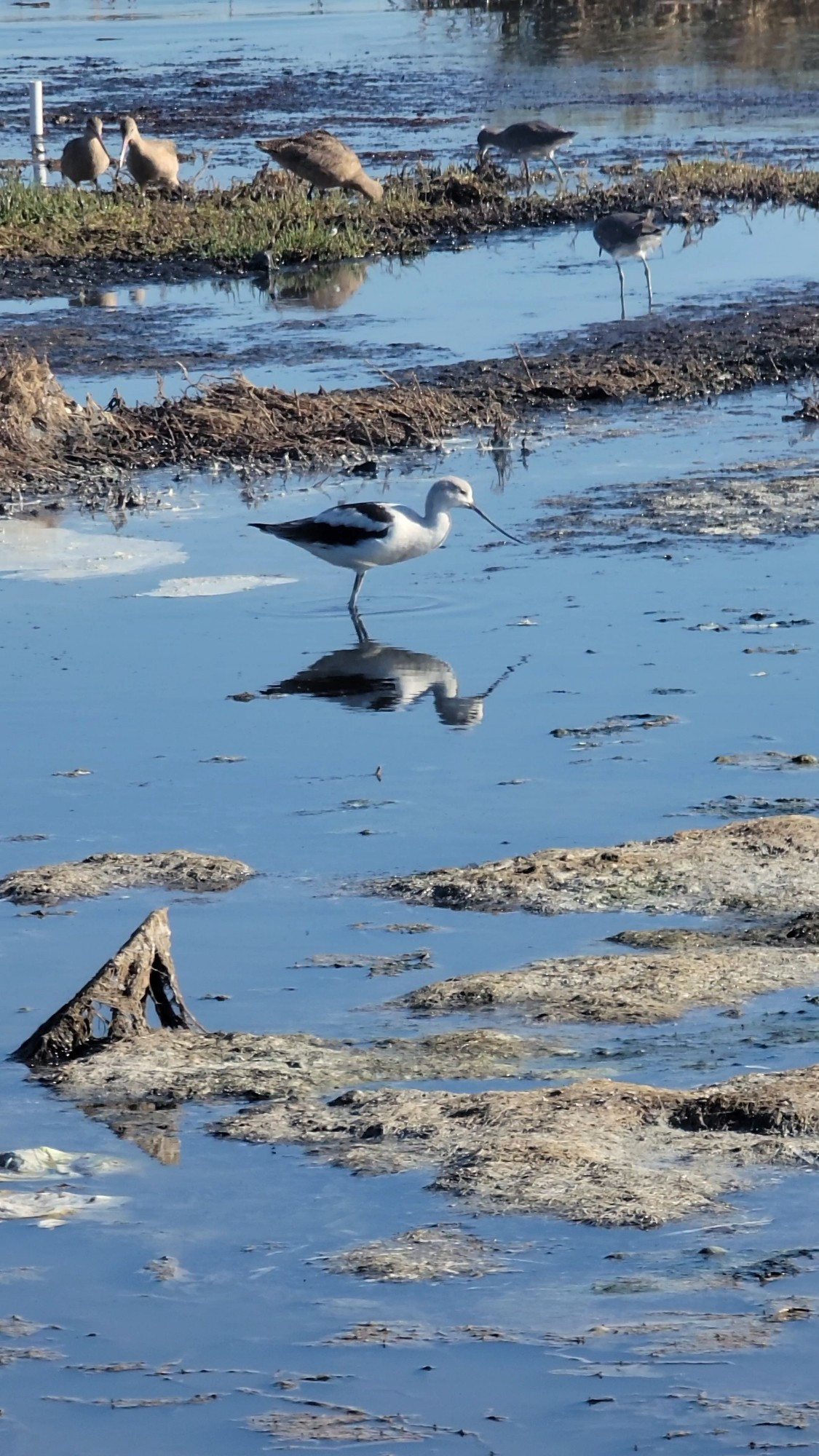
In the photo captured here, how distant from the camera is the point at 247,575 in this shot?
1145 cm

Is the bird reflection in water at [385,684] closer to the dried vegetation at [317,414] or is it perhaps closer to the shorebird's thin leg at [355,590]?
the shorebird's thin leg at [355,590]

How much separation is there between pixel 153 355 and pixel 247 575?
20.8 ft

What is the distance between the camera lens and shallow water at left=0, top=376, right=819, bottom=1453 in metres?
4.34

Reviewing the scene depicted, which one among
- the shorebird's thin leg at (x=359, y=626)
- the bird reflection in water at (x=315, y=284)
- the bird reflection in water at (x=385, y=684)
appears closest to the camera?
the bird reflection in water at (x=385, y=684)

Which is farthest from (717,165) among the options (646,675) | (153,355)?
(646,675)

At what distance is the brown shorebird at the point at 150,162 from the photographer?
83.9 feet

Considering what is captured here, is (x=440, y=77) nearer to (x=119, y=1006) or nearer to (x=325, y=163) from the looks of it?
(x=325, y=163)

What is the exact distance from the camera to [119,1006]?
235 inches

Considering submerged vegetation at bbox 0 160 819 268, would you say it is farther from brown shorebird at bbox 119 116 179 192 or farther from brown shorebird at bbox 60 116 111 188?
brown shorebird at bbox 60 116 111 188

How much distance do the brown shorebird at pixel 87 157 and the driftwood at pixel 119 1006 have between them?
21.7 m

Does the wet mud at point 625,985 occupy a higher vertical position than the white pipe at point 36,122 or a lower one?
lower

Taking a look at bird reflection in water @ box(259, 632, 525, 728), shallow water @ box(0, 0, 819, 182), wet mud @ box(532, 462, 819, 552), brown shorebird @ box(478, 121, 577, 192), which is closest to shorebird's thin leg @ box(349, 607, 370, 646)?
bird reflection in water @ box(259, 632, 525, 728)

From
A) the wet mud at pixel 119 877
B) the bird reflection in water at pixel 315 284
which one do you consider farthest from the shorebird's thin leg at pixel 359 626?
the bird reflection in water at pixel 315 284

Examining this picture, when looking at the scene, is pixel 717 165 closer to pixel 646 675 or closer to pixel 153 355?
pixel 153 355
